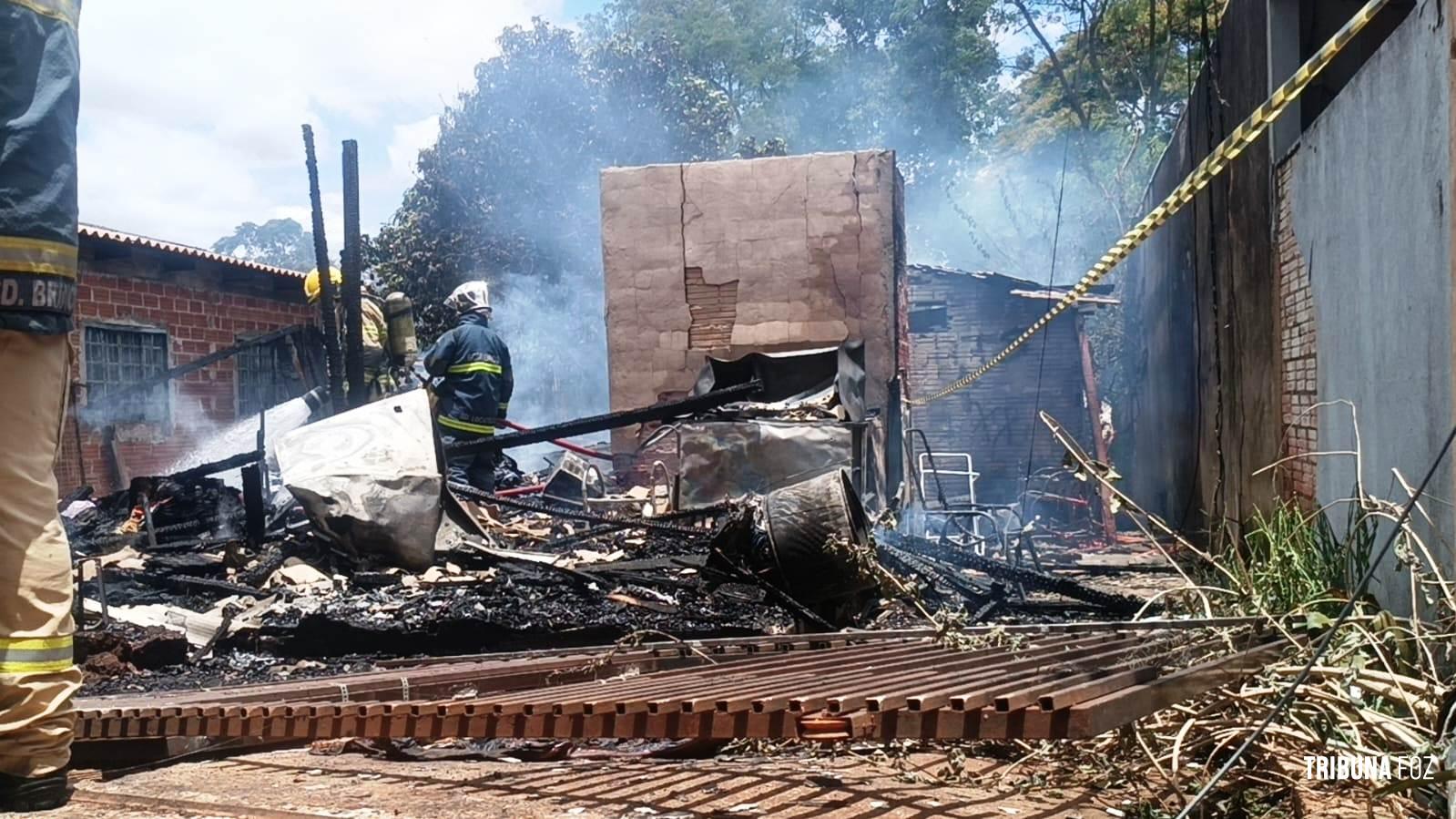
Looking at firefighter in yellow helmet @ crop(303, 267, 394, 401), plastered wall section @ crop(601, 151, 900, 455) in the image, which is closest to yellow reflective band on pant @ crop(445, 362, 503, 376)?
firefighter in yellow helmet @ crop(303, 267, 394, 401)

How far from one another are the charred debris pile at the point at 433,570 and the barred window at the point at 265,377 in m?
6.93

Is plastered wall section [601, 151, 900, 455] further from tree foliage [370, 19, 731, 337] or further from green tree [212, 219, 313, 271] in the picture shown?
green tree [212, 219, 313, 271]

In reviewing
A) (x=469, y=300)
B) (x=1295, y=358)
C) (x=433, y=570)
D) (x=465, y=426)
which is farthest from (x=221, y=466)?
(x=1295, y=358)

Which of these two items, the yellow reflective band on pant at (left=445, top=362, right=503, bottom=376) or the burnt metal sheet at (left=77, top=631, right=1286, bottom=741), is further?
the yellow reflective band on pant at (left=445, top=362, right=503, bottom=376)

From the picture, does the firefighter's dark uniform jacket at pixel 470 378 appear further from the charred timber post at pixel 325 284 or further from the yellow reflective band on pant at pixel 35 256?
the yellow reflective band on pant at pixel 35 256

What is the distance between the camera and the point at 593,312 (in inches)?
834

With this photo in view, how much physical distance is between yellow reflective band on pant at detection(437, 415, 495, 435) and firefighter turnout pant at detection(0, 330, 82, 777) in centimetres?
592

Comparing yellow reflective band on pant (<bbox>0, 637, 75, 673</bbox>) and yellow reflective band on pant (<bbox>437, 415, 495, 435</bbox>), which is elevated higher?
yellow reflective band on pant (<bbox>437, 415, 495, 435</bbox>)

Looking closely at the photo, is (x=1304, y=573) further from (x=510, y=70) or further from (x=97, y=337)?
(x=510, y=70)

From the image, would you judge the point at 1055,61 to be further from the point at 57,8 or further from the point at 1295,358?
the point at 57,8

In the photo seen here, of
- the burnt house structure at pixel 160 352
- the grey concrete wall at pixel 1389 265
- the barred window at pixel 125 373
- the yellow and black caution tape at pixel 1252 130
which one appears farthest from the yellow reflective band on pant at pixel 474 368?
the grey concrete wall at pixel 1389 265

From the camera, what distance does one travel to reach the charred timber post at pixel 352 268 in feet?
26.0

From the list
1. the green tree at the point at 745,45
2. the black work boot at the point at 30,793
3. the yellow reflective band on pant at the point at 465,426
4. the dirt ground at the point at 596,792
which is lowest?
the dirt ground at the point at 596,792

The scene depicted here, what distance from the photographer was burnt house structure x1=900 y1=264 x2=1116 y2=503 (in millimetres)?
17078
